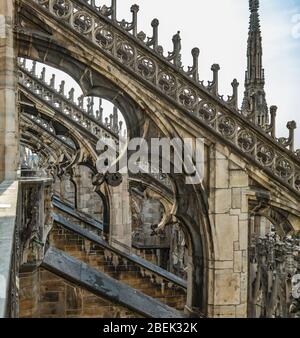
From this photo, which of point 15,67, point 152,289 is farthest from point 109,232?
point 15,67

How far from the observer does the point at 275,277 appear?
4.30 metres

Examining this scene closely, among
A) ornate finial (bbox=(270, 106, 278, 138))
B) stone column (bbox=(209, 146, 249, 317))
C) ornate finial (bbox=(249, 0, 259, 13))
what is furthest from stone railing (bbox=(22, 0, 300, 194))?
ornate finial (bbox=(249, 0, 259, 13))

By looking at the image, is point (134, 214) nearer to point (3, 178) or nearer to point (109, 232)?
point (109, 232)

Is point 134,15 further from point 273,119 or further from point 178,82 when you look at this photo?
point 273,119

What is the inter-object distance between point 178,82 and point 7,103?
8.32 ft

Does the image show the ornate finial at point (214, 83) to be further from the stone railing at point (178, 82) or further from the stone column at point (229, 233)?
the stone column at point (229, 233)

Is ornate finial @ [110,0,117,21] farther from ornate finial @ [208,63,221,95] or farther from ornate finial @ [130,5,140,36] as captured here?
ornate finial @ [208,63,221,95]

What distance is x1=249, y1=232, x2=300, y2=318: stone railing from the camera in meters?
3.79

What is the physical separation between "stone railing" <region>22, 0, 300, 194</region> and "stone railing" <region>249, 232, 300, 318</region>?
141 cm

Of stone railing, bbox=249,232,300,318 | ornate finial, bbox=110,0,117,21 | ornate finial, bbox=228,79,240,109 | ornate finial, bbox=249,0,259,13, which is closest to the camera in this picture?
stone railing, bbox=249,232,300,318

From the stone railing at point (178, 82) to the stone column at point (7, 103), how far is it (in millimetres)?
698

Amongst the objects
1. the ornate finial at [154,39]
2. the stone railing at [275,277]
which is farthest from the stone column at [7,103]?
the stone railing at [275,277]

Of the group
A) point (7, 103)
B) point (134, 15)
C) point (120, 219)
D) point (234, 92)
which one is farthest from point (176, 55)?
point (120, 219)

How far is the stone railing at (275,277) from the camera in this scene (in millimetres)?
3785
